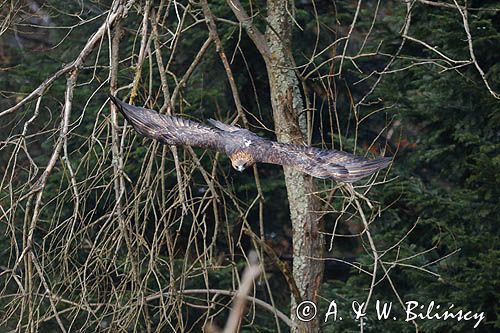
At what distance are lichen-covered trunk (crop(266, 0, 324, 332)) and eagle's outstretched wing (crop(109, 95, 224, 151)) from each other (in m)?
0.95

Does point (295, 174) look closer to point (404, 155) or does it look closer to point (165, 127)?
point (165, 127)

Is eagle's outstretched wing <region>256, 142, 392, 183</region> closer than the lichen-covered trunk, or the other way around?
eagle's outstretched wing <region>256, 142, 392, 183</region>

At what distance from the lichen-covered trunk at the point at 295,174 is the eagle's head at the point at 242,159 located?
23.2 inches

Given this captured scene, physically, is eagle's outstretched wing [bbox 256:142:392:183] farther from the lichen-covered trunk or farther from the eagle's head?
the lichen-covered trunk

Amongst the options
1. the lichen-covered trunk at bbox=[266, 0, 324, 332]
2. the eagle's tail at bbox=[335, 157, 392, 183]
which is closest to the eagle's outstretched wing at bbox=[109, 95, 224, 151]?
the eagle's tail at bbox=[335, 157, 392, 183]

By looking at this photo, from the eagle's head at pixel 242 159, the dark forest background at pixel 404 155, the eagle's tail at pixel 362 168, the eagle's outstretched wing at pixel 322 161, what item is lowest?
the dark forest background at pixel 404 155

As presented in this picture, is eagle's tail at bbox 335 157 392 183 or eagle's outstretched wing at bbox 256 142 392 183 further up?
eagle's tail at bbox 335 157 392 183

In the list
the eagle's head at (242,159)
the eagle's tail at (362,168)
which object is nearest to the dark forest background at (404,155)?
the eagle's head at (242,159)

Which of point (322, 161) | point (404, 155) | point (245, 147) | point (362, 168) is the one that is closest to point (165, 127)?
point (245, 147)

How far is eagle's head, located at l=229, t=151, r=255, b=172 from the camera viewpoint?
5.38m

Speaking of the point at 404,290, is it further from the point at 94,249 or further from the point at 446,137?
the point at 94,249

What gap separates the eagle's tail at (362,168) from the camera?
465 centimetres

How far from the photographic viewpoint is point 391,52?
24.4 feet

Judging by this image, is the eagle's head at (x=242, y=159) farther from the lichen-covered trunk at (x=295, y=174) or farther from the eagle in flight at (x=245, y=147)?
the lichen-covered trunk at (x=295, y=174)
